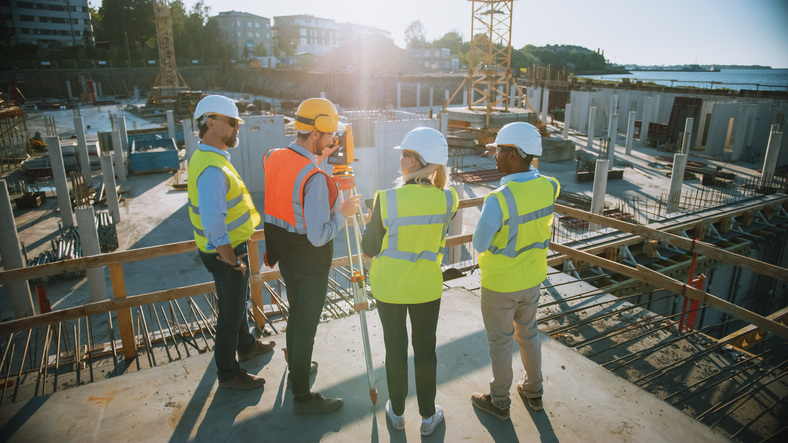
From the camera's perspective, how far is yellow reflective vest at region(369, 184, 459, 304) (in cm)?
225

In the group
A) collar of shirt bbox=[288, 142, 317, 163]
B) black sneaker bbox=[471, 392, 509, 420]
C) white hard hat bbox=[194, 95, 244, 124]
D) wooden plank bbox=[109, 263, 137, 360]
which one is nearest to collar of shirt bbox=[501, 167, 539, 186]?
collar of shirt bbox=[288, 142, 317, 163]

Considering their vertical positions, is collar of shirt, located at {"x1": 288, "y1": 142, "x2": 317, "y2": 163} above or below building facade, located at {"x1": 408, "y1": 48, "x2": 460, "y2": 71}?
below

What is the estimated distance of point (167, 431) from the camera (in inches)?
104

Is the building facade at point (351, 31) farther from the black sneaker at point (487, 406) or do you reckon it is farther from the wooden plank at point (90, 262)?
the black sneaker at point (487, 406)

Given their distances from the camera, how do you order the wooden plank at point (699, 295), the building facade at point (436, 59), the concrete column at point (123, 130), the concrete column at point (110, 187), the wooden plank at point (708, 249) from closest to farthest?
the wooden plank at point (708, 249) → the wooden plank at point (699, 295) → the concrete column at point (110, 187) → the concrete column at point (123, 130) → the building facade at point (436, 59)

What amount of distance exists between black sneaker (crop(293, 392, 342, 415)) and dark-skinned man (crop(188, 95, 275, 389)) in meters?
0.42

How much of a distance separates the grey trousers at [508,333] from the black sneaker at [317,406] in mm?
996

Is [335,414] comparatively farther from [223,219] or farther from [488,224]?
[488,224]

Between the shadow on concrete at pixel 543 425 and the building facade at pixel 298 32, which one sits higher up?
the building facade at pixel 298 32

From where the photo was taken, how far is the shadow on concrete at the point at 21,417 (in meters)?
2.61

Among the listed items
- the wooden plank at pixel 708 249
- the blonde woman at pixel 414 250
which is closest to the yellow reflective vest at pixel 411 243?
the blonde woman at pixel 414 250

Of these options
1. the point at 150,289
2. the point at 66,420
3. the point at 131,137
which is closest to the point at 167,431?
the point at 66,420

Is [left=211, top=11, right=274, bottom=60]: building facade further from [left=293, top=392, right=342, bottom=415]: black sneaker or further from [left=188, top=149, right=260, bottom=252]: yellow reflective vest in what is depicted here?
[left=293, top=392, right=342, bottom=415]: black sneaker

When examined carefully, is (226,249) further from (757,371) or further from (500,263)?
(757,371)
